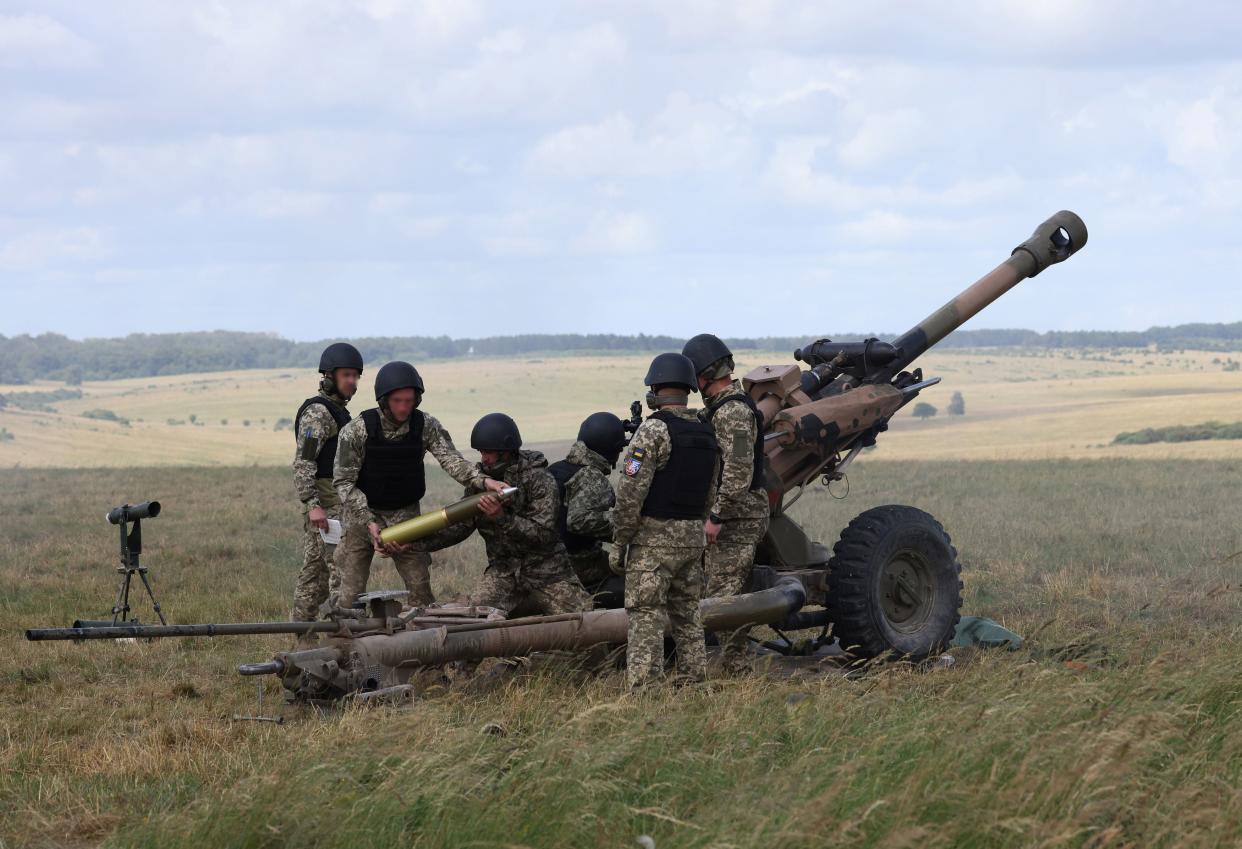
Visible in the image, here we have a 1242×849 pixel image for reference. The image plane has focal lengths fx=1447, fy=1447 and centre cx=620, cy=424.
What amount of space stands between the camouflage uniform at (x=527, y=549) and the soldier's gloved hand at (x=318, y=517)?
0.97 meters

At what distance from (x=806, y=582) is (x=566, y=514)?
159cm

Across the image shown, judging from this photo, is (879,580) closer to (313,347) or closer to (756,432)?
(756,432)

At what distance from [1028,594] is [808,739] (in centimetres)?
671

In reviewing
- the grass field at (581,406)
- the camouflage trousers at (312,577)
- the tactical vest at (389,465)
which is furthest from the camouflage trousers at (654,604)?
the grass field at (581,406)

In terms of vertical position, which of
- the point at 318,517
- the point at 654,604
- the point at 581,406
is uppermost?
the point at 318,517

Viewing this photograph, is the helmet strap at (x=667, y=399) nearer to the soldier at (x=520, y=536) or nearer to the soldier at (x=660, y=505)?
the soldier at (x=660, y=505)

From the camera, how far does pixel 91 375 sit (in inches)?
5330

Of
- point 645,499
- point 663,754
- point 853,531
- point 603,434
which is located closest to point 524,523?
point 603,434

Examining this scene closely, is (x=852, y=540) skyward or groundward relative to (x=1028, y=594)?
skyward

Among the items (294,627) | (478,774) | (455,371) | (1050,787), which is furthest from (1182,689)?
(455,371)

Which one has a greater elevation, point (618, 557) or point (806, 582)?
point (618, 557)

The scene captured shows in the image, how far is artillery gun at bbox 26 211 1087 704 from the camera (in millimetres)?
7582

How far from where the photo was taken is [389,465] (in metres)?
8.99

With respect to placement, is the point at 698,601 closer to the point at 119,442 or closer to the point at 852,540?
the point at 852,540
